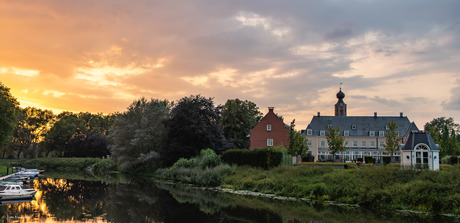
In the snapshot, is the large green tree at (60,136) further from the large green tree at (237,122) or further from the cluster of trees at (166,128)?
the large green tree at (237,122)

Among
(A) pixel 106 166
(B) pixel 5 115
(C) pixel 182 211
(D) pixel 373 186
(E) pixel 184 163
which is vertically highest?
(B) pixel 5 115

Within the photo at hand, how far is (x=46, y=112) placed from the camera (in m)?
115

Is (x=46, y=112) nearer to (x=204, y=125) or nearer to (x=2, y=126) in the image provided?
(x=2, y=126)

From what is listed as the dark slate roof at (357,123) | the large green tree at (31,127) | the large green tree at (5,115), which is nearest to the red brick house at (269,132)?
the dark slate roof at (357,123)

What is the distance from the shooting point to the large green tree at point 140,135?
55875mm

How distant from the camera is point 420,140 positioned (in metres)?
34.8

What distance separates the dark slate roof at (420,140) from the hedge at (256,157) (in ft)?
41.7

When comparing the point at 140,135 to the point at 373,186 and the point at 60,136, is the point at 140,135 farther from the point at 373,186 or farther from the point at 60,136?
the point at 60,136

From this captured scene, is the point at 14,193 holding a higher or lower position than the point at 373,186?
lower

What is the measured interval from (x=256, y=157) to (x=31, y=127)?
95.4 meters

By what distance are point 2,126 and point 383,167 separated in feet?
163

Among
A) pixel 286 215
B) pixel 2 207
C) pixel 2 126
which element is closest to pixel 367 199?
pixel 286 215

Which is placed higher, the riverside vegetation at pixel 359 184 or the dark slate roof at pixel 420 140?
the dark slate roof at pixel 420 140

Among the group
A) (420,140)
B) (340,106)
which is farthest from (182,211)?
(340,106)
